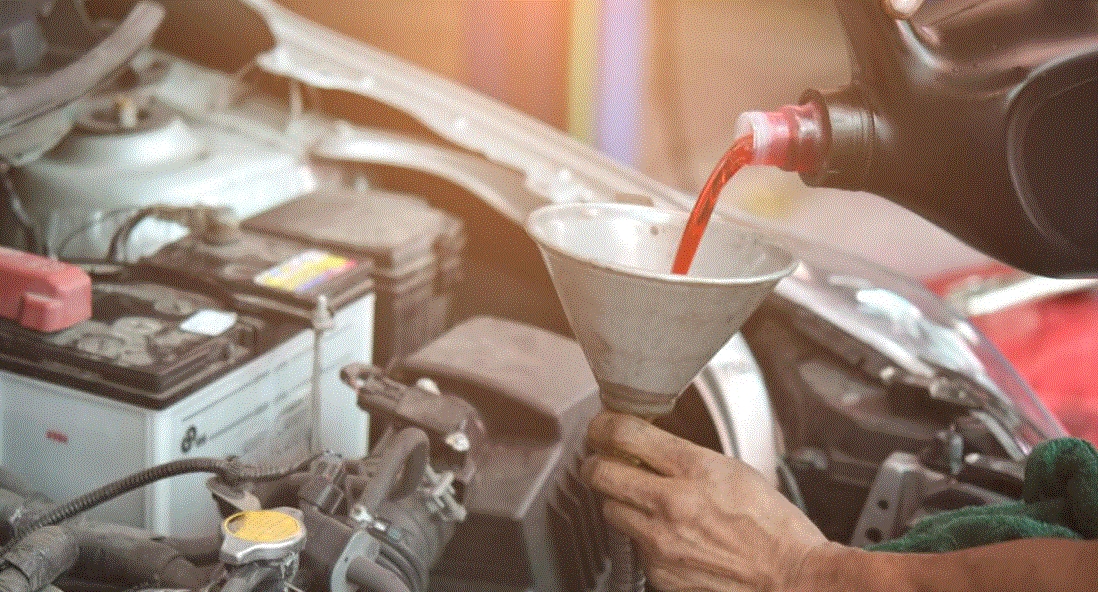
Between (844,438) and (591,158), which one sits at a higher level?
(591,158)

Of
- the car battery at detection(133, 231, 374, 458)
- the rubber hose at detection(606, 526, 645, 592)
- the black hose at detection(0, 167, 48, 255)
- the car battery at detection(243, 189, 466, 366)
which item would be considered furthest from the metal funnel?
the black hose at detection(0, 167, 48, 255)

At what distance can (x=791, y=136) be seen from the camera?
1.22 m

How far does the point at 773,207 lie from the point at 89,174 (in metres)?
3.53

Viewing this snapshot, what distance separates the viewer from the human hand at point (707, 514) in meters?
1.20

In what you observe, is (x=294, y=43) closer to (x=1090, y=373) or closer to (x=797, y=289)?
(x=797, y=289)

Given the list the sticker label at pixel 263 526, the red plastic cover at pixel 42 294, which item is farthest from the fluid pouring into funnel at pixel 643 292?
the red plastic cover at pixel 42 294

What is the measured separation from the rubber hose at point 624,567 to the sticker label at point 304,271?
1.87 ft

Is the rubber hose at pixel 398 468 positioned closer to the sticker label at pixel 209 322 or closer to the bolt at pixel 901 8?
the sticker label at pixel 209 322

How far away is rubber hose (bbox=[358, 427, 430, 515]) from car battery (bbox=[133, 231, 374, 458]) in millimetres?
267

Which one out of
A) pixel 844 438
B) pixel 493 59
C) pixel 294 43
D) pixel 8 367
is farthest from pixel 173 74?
pixel 493 59

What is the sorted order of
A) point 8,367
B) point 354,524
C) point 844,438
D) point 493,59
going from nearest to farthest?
1. point 354,524
2. point 8,367
3. point 844,438
4. point 493,59

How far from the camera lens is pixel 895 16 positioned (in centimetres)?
125

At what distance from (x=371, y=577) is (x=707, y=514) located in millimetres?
329

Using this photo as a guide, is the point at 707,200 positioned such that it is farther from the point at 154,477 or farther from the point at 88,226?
the point at 88,226
